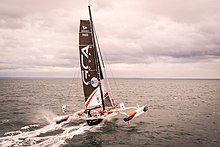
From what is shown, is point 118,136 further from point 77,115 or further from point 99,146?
point 77,115

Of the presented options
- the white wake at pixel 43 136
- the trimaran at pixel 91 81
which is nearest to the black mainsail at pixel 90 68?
the trimaran at pixel 91 81

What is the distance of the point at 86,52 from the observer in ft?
81.6

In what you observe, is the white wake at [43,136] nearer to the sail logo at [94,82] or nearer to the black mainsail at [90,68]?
the black mainsail at [90,68]

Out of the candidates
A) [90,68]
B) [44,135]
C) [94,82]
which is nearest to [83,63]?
[90,68]

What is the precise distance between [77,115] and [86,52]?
8.61 meters

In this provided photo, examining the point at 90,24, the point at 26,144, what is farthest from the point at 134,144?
the point at 90,24

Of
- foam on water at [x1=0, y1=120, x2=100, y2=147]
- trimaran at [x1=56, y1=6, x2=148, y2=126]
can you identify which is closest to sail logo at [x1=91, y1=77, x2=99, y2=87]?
trimaran at [x1=56, y1=6, x2=148, y2=126]

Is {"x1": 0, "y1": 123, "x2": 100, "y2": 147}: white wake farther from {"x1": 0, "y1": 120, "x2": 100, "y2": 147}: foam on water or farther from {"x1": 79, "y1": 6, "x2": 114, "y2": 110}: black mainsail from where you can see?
{"x1": 79, "y1": 6, "x2": 114, "y2": 110}: black mainsail

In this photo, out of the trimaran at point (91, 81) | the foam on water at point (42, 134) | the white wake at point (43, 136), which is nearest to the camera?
the white wake at point (43, 136)

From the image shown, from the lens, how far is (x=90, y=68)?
2528 cm

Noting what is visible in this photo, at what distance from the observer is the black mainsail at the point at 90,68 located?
80.7 ft

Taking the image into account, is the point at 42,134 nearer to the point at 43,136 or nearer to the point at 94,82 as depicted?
the point at 43,136

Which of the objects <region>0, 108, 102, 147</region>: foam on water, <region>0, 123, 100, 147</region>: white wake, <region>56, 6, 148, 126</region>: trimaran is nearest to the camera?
<region>0, 123, 100, 147</region>: white wake

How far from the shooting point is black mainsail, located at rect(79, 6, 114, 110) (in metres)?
24.6
